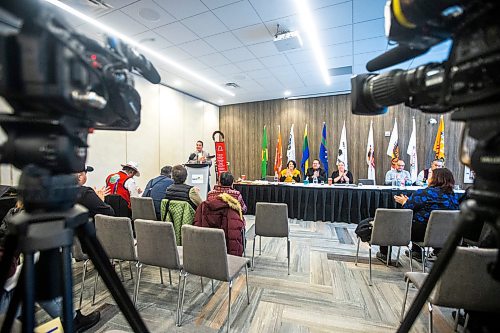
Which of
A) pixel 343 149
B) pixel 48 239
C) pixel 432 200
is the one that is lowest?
pixel 432 200

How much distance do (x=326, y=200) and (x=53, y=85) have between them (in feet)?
16.4

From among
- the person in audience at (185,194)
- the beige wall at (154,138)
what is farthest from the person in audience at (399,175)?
the beige wall at (154,138)

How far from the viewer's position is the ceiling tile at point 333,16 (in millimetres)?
2859

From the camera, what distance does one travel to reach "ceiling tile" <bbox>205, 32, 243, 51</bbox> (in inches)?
140

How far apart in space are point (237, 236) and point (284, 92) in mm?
5381

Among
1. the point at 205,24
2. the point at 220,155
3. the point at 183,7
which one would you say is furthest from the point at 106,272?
the point at 220,155

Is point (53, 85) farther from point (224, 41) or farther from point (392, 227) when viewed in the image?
point (224, 41)

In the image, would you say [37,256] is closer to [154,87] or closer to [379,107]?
[379,107]

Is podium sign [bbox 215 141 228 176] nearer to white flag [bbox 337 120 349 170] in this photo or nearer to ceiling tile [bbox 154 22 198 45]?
ceiling tile [bbox 154 22 198 45]

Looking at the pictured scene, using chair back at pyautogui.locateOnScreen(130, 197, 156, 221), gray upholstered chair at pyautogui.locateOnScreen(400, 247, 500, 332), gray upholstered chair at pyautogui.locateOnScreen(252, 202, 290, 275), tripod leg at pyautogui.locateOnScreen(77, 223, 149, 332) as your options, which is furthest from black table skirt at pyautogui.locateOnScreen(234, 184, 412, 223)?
tripod leg at pyautogui.locateOnScreen(77, 223, 149, 332)

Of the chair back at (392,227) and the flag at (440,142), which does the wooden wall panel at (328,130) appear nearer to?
the flag at (440,142)

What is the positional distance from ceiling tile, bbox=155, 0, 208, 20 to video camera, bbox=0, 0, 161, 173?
2788 mm

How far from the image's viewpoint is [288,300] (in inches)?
86.0

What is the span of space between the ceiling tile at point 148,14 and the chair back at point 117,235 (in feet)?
8.15
